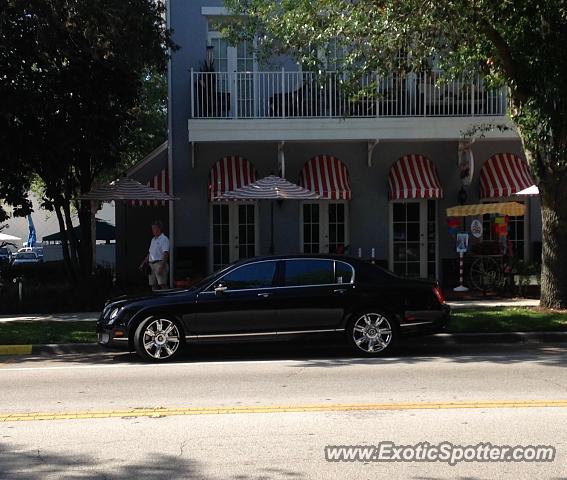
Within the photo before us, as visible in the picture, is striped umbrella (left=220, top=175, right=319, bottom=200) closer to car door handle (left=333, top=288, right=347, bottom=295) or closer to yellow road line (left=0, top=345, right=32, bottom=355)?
car door handle (left=333, top=288, right=347, bottom=295)

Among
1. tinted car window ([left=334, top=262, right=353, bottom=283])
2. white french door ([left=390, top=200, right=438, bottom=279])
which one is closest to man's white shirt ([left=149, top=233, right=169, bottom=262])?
tinted car window ([left=334, top=262, right=353, bottom=283])

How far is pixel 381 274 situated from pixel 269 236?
8.26m

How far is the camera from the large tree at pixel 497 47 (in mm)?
12219

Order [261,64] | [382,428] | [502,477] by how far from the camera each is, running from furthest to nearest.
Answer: [261,64], [382,428], [502,477]

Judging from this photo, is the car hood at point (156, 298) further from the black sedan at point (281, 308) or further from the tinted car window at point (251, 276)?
the tinted car window at point (251, 276)

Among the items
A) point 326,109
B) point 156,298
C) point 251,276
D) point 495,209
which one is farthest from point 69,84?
point 495,209

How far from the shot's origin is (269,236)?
18953mm

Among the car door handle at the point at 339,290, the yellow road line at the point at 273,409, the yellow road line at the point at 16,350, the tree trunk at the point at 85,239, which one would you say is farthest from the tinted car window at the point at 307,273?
the tree trunk at the point at 85,239

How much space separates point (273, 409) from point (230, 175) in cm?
1175

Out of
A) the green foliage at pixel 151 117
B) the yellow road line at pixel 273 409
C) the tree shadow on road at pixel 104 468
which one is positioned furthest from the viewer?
the green foliage at pixel 151 117

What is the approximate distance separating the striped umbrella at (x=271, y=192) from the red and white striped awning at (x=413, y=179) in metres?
3.18

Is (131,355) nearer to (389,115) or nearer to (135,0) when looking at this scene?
(135,0)

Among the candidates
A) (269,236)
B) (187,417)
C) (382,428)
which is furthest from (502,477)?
(269,236)

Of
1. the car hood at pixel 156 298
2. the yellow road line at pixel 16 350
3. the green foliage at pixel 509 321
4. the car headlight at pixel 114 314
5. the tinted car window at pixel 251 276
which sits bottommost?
the yellow road line at pixel 16 350
